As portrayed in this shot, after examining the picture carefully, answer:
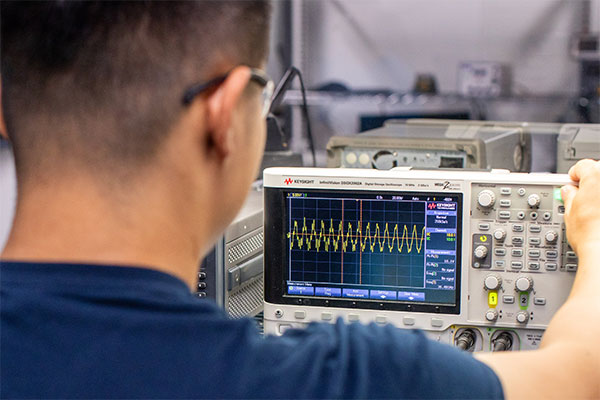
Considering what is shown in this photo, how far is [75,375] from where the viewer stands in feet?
2.32

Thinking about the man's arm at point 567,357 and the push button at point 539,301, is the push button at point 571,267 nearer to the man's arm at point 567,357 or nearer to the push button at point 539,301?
the push button at point 539,301

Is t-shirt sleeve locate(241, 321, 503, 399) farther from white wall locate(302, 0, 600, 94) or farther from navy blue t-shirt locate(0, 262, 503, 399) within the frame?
white wall locate(302, 0, 600, 94)

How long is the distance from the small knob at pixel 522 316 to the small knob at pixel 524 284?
0.14 feet

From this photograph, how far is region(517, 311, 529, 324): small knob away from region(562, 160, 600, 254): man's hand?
0.17 meters

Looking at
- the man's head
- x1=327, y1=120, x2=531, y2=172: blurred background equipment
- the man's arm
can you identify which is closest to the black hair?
the man's head

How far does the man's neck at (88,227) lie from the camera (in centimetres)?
75

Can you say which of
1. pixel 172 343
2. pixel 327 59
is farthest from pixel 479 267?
pixel 327 59

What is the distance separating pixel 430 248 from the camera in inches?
59.2

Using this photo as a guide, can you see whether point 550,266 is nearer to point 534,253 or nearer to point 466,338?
point 534,253

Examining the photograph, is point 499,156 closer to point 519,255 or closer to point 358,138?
point 358,138

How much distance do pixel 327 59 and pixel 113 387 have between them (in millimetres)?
4649

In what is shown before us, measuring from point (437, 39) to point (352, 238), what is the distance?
3689 mm

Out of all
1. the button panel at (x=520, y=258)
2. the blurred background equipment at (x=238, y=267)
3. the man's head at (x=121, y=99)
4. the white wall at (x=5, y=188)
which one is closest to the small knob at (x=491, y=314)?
the button panel at (x=520, y=258)

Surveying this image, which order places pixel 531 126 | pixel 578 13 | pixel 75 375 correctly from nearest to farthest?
pixel 75 375
pixel 531 126
pixel 578 13
